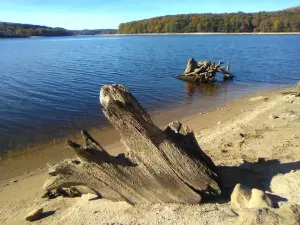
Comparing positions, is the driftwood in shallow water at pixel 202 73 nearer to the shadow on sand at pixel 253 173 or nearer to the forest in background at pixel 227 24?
the shadow on sand at pixel 253 173

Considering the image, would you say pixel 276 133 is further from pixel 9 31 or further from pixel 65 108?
pixel 9 31

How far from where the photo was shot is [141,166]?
6.04 metres

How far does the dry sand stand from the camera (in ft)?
18.2

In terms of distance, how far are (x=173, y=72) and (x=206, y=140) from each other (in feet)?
79.9

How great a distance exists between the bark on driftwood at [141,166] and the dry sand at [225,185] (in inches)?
11.1

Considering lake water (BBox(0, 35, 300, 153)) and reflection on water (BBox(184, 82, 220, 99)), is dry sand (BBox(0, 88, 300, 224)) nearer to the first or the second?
lake water (BBox(0, 35, 300, 153))

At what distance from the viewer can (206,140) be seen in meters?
10.7

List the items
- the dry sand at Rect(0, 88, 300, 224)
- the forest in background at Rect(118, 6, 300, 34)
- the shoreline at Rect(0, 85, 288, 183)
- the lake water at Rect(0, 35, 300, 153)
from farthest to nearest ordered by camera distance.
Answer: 1. the forest in background at Rect(118, 6, 300, 34)
2. the lake water at Rect(0, 35, 300, 153)
3. the shoreline at Rect(0, 85, 288, 183)
4. the dry sand at Rect(0, 88, 300, 224)

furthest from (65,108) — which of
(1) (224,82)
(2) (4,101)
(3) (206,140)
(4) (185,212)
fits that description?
(1) (224,82)

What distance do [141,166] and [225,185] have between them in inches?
87.2

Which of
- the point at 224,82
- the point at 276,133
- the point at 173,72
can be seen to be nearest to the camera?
the point at 276,133

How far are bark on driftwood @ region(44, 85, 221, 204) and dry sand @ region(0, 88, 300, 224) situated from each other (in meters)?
0.28

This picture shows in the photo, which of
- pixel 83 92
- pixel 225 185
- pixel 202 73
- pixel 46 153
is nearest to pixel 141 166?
pixel 225 185

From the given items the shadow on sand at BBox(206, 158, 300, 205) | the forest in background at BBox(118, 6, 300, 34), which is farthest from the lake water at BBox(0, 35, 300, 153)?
the forest in background at BBox(118, 6, 300, 34)
